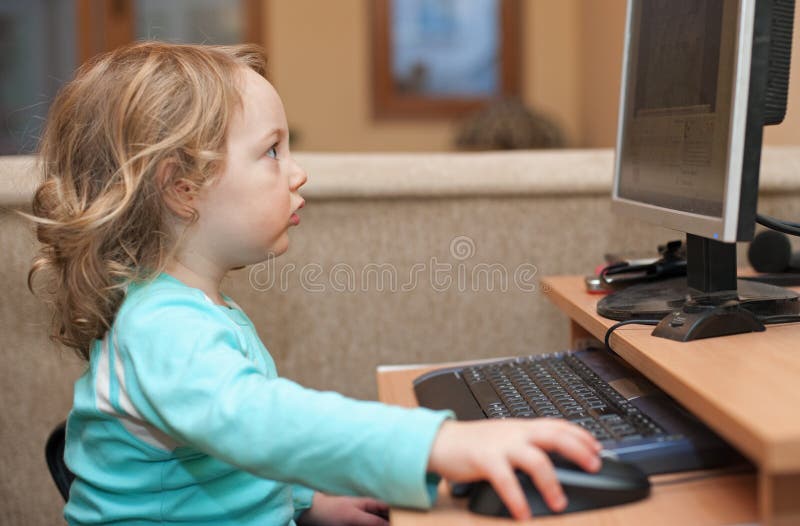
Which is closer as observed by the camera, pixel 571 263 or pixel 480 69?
pixel 571 263

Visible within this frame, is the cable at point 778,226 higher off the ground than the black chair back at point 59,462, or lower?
higher

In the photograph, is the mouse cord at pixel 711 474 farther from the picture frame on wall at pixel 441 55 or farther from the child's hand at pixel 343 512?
the picture frame on wall at pixel 441 55

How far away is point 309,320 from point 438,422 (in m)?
0.81

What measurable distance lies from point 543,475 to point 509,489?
3 centimetres

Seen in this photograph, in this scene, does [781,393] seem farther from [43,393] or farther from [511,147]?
[511,147]

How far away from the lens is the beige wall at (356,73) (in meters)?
3.80

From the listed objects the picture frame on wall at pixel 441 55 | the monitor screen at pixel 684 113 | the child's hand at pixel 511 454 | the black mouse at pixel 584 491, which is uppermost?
the picture frame on wall at pixel 441 55

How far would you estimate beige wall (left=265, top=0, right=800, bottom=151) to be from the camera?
12.5ft

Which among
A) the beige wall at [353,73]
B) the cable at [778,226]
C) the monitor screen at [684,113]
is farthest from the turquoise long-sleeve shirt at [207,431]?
the beige wall at [353,73]

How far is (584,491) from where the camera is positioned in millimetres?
624

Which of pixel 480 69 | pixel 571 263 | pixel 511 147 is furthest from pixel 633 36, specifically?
pixel 480 69

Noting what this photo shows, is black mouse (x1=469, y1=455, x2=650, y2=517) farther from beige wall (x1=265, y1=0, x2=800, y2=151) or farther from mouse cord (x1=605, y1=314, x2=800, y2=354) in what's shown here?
beige wall (x1=265, y1=0, x2=800, y2=151)

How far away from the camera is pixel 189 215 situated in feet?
2.88

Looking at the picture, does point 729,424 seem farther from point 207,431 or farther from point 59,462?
point 59,462
